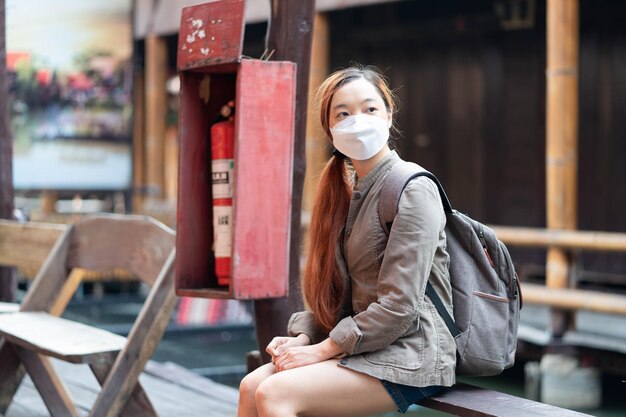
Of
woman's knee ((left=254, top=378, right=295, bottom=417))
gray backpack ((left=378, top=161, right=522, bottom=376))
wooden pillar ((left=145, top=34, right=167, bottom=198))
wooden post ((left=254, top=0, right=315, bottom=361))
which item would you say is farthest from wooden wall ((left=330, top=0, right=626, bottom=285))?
woman's knee ((left=254, top=378, right=295, bottom=417))

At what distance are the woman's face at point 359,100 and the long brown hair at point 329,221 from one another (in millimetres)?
17

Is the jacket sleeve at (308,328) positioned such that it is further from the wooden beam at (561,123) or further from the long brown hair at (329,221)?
the wooden beam at (561,123)

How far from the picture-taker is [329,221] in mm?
3297

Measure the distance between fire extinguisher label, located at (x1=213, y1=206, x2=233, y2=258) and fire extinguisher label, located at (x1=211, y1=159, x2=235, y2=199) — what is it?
0.05m

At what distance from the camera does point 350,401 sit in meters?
2.98

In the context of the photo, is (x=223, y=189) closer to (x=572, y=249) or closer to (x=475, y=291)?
(x=475, y=291)

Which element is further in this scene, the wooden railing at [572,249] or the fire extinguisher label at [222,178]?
the wooden railing at [572,249]

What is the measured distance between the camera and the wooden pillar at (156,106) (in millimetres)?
13938

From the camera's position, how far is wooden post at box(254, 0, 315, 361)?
4.14 metres

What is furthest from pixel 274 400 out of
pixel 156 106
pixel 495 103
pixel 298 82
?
pixel 156 106

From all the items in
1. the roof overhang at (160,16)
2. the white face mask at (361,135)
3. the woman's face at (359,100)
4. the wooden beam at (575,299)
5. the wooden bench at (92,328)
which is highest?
the roof overhang at (160,16)

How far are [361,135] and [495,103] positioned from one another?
8.75 m

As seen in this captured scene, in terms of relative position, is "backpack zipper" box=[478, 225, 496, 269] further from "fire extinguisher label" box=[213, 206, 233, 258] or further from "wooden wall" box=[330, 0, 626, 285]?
"wooden wall" box=[330, 0, 626, 285]

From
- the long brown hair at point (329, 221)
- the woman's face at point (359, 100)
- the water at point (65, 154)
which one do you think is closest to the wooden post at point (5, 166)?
the long brown hair at point (329, 221)
